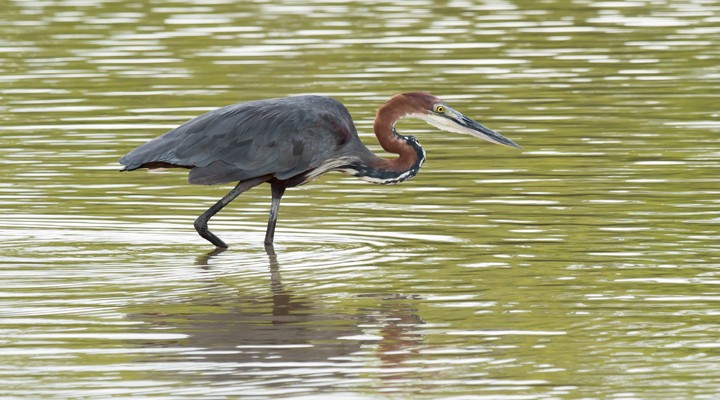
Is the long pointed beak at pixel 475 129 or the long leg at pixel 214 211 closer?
the long leg at pixel 214 211

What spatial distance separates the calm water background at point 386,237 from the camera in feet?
30.0

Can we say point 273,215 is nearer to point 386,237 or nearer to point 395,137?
point 386,237

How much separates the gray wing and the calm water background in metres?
0.66

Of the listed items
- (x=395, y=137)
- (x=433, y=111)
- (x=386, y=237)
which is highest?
(x=433, y=111)

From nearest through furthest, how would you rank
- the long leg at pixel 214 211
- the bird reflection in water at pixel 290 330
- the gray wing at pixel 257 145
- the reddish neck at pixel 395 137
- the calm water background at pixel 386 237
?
the calm water background at pixel 386 237
the bird reflection in water at pixel 290 330
the gray wing at pixel 257 145
the long leg at pixel 214 211
the reddish neck at pixel 395 137

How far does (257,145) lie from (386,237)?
50.3 inches

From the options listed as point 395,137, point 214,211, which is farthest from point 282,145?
point 395,137

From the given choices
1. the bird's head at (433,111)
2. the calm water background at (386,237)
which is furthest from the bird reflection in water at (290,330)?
the bird's head at (433,111)

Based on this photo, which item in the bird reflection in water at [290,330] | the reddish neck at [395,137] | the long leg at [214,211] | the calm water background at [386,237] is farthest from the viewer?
the reddish neck at [395,137]

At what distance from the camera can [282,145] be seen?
12.8 meters

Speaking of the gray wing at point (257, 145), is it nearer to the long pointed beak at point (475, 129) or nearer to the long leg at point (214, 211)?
the long leg at point (214, 211)

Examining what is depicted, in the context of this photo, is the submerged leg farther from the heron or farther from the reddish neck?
the reddish neck

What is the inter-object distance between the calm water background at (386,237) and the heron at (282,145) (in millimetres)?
533

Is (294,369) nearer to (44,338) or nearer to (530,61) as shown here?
(44,338)
